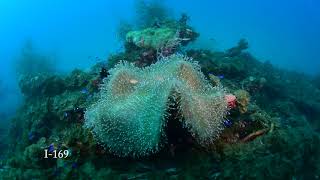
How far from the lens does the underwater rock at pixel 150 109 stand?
3646 millimetres

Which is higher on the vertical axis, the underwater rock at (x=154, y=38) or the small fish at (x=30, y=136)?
the underwater rock at (x=154, y=38)

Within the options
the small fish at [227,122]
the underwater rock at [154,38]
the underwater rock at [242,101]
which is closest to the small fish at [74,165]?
the small fish at [227,122]

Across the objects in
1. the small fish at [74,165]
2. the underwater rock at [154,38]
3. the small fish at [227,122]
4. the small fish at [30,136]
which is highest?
the underwater rock at [154,38]

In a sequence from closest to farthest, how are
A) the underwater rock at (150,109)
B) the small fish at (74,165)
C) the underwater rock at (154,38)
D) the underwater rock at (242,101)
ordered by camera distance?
the underwater rock at (150,109)
the small fish at (74,165)
the underwater rock at (242,101)
the underwater rock at (154,38)

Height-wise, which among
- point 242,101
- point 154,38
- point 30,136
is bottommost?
point 242,101

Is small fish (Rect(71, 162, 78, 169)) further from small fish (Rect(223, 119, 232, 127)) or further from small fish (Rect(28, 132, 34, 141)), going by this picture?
small fish (Rect(28, 132, 34, 141))

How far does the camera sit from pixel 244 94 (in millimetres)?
4711

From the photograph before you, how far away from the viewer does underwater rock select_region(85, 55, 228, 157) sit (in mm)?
3646

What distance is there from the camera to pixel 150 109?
11.9 feet

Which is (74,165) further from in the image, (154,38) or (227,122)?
(154,38)

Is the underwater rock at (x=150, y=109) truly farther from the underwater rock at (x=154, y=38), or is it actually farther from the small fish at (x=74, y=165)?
the underwater rock at (x=154, y=38)

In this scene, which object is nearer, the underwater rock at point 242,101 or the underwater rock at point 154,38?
the underwater rock at point 242,101

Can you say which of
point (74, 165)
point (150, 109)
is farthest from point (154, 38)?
point (150, 109)

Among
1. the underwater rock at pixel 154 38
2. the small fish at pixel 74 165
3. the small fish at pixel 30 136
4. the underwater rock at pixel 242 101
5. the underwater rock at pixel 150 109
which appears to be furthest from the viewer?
the underwater rock at pixel 154 38
